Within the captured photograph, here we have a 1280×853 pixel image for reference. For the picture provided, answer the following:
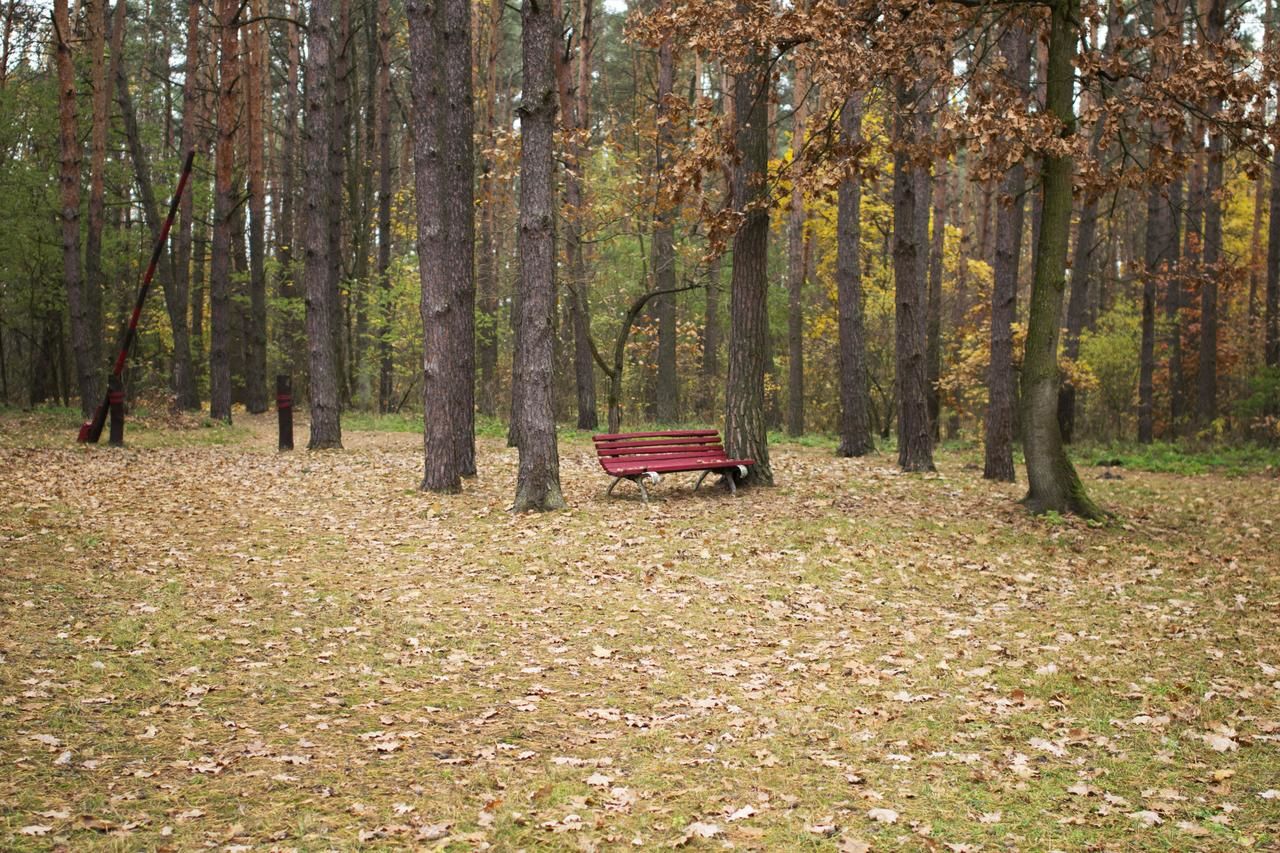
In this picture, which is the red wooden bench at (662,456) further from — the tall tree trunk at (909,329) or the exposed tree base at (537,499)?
the tall tree trunk at (909,329)

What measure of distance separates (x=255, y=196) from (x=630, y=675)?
21712mm

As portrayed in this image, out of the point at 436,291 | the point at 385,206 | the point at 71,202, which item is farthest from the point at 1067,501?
the point at 385,206

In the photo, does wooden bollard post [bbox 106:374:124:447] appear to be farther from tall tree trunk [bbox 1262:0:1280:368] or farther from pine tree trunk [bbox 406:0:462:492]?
tall tree trunk [bbox 1262:0:1280:368]

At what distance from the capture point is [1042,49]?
2361cm

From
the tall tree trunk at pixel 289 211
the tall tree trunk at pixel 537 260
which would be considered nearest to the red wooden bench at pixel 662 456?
the tall tree trunk at pixel 537 260

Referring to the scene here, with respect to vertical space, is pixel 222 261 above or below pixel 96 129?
below

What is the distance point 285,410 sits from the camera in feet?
52.6

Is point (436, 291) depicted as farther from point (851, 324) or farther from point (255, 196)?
point (255, 196)

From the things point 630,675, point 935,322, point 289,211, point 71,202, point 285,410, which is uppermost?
point 289,211

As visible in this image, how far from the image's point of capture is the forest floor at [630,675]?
4.21 meters

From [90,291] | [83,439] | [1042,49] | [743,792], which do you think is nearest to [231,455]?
[83,439]

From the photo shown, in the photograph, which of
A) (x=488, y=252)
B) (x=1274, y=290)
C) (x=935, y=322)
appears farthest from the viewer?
(x=488, y=252)

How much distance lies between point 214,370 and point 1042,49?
2070 centimetres

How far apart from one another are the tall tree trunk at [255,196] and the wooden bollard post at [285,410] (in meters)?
7.85
